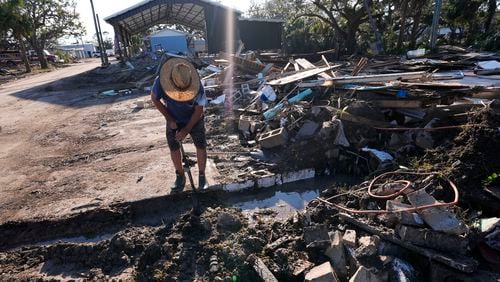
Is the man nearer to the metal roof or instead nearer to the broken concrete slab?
the broken concrete slab

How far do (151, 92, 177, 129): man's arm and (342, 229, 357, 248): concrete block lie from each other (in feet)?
8.40

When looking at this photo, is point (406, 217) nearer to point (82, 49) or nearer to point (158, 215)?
point (158, 215)

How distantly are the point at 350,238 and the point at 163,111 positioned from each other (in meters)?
2.78

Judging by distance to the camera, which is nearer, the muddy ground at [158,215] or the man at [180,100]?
the muddy ground at [158,215]

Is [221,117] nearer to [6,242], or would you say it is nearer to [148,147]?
[148,147]

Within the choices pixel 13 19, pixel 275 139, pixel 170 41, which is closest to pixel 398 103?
pixel 275 139

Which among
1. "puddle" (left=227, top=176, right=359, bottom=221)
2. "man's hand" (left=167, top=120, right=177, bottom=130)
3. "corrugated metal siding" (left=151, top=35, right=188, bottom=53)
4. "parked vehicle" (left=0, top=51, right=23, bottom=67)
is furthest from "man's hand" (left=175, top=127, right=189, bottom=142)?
"parked vehicle" (left=0, top=51, right=23, bottom=67)

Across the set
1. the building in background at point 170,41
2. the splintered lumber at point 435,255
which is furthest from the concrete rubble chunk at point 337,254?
the building in background at point 170,41

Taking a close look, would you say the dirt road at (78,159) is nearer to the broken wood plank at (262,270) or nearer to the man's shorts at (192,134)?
the man's shorts at (192,134)

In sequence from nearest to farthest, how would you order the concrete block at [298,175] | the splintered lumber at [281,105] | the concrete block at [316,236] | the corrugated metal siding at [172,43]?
the concrete block at [316,236]
the concrete block at [298,175]
the splintered lumber at [281,105]
the corrugated metal siding at [172,43]

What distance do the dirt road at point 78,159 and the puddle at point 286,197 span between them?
3.99ft

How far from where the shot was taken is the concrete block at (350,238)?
299 centimetres

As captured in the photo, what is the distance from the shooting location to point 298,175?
16.2 ft

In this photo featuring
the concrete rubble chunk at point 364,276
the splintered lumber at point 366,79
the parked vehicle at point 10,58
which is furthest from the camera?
the parked vehicle at point 10,58
